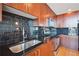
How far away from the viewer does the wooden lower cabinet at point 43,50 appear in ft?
5.69

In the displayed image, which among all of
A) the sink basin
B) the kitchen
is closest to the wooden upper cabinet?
the kitchen

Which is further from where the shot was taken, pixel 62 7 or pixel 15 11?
pixel 62 7

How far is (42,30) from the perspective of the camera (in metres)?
1.81

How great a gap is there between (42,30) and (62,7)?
455mm

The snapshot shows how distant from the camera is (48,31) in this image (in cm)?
179

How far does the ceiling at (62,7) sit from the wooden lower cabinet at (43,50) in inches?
19.7

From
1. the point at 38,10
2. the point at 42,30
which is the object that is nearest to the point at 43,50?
the point at 42,30

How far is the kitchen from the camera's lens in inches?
65.4

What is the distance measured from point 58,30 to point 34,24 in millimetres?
374

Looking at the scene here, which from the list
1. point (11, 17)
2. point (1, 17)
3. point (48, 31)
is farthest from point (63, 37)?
point (1, 17)

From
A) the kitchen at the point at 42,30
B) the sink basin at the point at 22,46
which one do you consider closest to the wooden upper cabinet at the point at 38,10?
the kitchen at the point at 42,30

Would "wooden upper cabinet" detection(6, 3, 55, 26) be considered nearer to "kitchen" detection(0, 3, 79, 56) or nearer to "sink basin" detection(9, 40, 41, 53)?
"kitchen" detection(0, 3, 79, 56)

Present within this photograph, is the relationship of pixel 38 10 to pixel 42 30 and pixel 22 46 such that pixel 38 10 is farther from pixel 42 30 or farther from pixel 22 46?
pixel 22 46

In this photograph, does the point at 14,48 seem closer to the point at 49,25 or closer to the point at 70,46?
the point at 49,25
